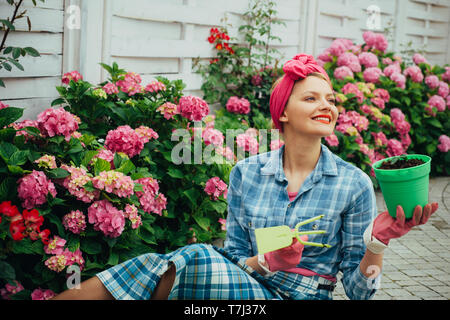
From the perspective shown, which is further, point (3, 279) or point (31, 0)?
point (31, 0)

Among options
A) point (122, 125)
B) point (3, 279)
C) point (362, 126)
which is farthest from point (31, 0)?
point (362, 126)

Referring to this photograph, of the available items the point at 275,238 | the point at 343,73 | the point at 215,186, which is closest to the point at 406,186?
the point at 275,238

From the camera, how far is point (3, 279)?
263 cm

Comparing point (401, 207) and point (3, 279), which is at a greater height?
point (401, 207)

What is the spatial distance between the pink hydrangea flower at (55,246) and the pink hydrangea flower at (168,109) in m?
1.26

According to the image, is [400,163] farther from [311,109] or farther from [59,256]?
[59,256]

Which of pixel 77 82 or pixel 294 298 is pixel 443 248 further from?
pixel 77 82

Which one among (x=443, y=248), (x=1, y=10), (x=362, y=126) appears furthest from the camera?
(x=362, y=126)

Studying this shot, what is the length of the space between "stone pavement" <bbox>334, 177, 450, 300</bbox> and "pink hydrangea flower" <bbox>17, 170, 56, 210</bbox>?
198cm

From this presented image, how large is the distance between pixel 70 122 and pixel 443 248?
3302mm

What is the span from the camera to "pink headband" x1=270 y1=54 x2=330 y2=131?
2.43m

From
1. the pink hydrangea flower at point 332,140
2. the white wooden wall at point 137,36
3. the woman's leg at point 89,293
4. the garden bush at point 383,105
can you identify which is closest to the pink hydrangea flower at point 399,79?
the garden bush at point 383,105

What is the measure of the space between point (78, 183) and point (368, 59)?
5.14 meters

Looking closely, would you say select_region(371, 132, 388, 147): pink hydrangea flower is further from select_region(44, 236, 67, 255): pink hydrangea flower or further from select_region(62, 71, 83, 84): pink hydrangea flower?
select_region(44, 236, 67, 255): pink hydrangea flower
